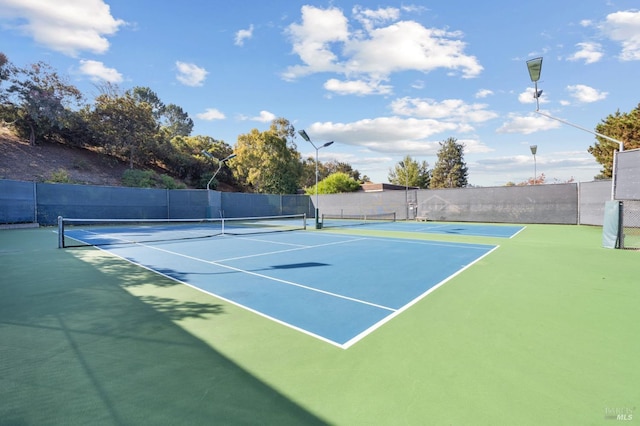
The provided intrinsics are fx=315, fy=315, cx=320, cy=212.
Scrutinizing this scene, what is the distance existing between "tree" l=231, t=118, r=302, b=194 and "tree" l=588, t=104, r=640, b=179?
3150cm

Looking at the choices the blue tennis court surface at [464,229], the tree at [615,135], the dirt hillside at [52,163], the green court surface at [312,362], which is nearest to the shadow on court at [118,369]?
the green court surface at [312,362]

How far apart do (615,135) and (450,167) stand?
136ft

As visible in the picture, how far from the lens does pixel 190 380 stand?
2686mm

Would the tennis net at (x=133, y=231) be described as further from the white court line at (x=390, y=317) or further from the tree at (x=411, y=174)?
the tree at (x=411, y=174)

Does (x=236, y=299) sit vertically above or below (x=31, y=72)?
below

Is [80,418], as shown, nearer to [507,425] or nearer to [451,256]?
[507,425]

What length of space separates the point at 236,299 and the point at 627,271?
8.27 m

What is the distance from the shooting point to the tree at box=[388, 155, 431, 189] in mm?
59578

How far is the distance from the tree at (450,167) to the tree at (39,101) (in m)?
57.9

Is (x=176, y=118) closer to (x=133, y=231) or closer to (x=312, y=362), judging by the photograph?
(x=133, y=231)

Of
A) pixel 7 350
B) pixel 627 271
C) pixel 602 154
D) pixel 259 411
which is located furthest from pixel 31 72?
pixel 602 154

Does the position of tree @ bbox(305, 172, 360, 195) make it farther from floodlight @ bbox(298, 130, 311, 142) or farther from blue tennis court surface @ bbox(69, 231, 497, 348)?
blue tennis court surface @ bbox(69, 231, 497, 348)

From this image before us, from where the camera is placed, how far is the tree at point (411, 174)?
5958cm

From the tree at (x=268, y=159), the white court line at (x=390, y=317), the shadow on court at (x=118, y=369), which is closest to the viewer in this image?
the shadow on court at (x=118, y=369)
